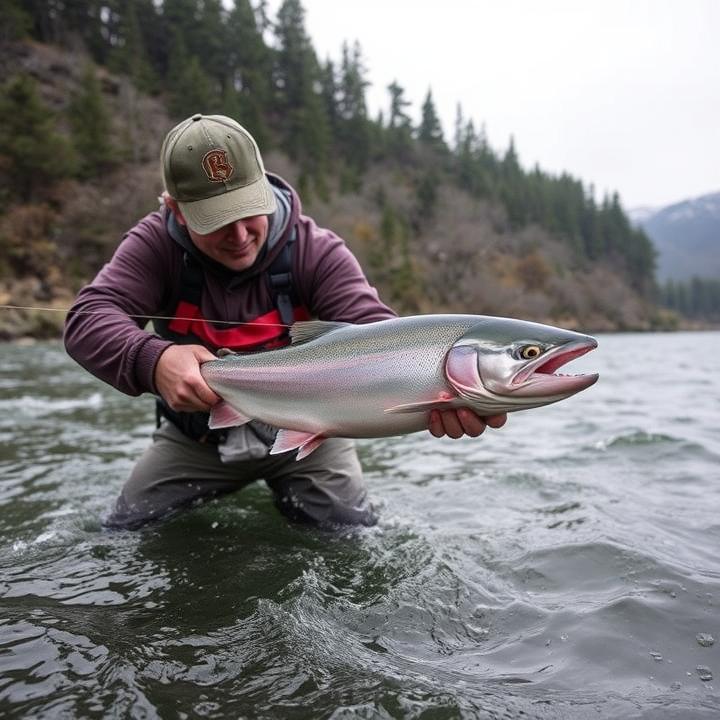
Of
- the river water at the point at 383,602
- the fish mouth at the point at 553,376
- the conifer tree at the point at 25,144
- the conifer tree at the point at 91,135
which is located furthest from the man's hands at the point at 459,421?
the conifer tree at the point at 91,135

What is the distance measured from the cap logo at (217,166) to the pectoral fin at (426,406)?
4.80 ft

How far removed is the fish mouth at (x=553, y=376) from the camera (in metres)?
2.38

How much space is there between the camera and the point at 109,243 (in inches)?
1326

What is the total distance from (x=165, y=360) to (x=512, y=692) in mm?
2029

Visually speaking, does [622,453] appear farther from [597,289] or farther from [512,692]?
[597,289]

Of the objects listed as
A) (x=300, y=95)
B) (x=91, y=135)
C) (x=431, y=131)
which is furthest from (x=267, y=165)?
(x=431, y=131)

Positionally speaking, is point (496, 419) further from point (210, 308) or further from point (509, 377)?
point (210, 308)

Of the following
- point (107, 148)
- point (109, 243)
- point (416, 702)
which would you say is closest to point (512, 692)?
point (416, 702)

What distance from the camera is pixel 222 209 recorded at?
323 cm

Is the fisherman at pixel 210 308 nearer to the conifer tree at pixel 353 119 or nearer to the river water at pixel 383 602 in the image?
the river water at pixel 383 602

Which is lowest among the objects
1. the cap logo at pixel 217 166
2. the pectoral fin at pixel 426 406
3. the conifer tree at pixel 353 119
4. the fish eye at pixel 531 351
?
the pectoral fin at pixel 426 406

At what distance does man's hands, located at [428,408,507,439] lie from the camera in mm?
2736

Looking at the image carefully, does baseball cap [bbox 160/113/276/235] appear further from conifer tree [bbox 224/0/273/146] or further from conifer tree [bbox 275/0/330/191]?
conifer tree [bbox 224/0/273/146]

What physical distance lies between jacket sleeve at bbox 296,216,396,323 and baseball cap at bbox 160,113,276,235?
0.48m
